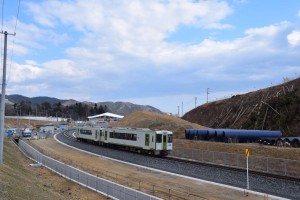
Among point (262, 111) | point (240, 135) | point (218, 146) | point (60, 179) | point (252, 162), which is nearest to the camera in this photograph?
point (60, 179)

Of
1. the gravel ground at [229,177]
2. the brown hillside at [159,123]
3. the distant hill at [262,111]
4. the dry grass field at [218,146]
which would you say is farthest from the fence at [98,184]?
the distant hill at [262,111]

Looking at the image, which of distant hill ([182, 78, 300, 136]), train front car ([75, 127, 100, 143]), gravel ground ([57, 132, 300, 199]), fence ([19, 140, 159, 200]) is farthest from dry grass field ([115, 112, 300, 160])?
fence ([19, 140, 159, 200])

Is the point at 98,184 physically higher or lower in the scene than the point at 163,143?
lower

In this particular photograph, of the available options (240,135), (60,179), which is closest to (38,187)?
(60,179)

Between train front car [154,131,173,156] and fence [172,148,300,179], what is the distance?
1.82 meters

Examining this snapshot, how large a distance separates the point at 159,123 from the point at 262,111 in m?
23.5

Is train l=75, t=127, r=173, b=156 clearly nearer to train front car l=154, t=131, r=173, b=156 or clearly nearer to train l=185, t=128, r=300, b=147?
train front car l=154, t=131, r=173, b=156

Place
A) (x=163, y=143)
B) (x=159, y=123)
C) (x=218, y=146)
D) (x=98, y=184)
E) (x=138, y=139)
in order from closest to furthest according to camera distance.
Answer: (x=98, y=184)
(x=218, y=146)
(x=163, y=143)
(x=138, y=139)
(x=159, y=123)

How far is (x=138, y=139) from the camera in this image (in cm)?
4506

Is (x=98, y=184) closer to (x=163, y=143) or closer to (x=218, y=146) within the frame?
(x=163, y=143)

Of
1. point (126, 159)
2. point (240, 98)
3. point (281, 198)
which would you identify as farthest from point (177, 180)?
point (240, 98)

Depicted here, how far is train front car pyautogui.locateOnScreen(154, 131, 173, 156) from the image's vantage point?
41.6m

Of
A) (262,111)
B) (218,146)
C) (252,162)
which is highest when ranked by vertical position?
(262,111)

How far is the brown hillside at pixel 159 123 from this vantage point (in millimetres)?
65344
